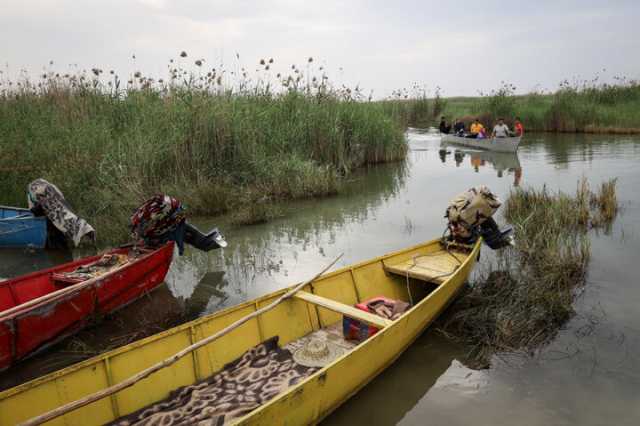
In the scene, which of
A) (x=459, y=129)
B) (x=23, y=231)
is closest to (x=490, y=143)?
(x=459, y=129)

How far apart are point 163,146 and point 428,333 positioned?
7.36 meters

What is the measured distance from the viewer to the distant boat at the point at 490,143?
17.4 meters

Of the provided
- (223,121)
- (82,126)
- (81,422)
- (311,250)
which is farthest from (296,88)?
(81,422)

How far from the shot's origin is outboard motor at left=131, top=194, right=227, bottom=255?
19.3 ft

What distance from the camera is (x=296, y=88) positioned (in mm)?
13031

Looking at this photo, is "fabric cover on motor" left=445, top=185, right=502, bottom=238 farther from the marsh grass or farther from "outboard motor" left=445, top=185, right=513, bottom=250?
the marsh grass

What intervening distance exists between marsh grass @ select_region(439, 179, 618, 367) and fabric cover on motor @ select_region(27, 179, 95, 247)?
5.58 m

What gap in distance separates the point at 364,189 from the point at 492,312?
7.52 metres

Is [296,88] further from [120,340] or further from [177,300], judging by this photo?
[120,340]

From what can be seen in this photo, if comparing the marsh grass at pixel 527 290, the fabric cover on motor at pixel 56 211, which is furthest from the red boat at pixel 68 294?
the marsh grass at pixel 527 290

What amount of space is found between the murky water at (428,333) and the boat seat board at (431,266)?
78 centimetres

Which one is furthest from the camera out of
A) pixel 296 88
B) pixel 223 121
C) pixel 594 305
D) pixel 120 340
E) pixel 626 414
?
pixel 296 88

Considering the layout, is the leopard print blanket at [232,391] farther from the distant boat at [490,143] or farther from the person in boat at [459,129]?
the person in boat at [459,129]

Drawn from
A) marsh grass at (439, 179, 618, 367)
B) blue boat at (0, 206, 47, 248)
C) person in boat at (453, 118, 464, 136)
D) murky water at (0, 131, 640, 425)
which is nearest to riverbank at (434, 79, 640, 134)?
person in boat at (453, 118, 464, 136)
